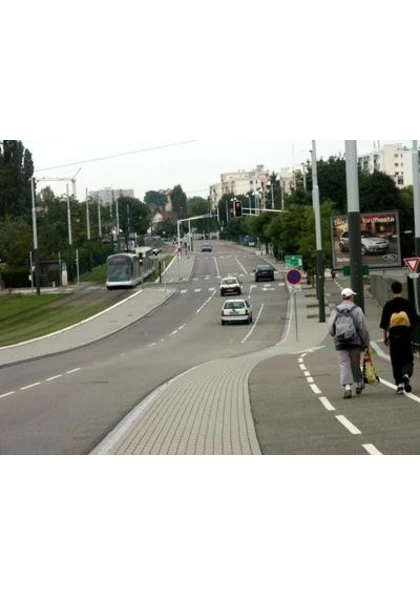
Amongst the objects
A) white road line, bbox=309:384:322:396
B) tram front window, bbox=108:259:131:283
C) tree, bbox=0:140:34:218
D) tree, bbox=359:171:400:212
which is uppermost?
tree, bbox=0:140:34:218

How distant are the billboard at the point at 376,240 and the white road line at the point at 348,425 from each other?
1748 inches

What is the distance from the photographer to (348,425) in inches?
545

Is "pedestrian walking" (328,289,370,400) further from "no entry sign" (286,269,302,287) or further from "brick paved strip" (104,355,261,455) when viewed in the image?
"no entry sign" (286,269,302,287)

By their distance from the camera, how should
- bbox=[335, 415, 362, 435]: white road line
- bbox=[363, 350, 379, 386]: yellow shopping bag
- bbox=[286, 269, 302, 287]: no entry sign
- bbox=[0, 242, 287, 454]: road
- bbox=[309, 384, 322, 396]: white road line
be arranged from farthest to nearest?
1. bbox=[286, 269, 302, 287]: no entry sign
2. bbox=[309, 384, 322, 396]: white road line
3. bbox=[363, 350, 379, 386]: yellow shopping bag
4. bbox=[0, 242, 287, 454]: road
5. bbox=[335, 415, 362, 435]: white road line

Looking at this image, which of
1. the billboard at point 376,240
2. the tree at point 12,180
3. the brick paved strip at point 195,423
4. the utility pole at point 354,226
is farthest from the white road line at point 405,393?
the tree at point 12,180

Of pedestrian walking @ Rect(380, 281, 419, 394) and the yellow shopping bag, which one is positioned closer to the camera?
pedestrian walking @ Rect(380, 281, 419, 394)

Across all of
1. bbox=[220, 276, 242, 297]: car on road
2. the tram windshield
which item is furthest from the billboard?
the tram windshield

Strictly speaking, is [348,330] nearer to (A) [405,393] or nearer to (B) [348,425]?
(A) [405,393]

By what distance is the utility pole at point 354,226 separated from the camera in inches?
1001

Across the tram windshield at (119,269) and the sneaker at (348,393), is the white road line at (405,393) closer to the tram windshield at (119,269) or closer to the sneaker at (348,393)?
the sneaker at (348,393)

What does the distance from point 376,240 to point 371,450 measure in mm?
48629

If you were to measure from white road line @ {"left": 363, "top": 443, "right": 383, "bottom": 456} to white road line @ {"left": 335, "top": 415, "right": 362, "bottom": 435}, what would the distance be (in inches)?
38.2

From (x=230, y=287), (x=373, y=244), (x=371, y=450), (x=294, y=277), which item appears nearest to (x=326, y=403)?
(x=371, y=450)

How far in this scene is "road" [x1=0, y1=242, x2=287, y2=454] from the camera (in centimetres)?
1503
